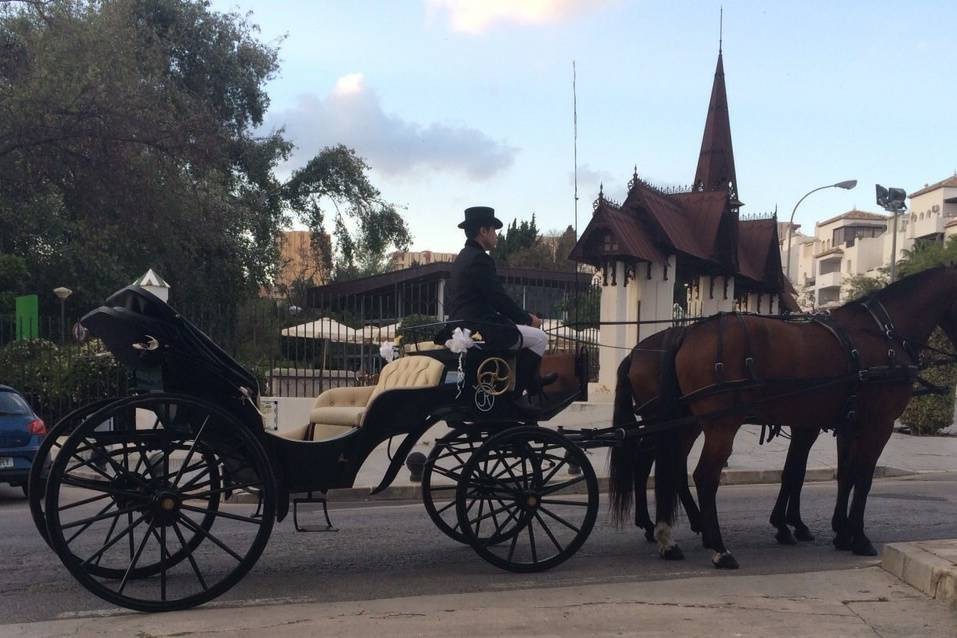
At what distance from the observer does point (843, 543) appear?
277 inches

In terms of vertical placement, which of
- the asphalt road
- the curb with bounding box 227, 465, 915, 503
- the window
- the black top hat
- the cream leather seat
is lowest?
the curb with bounding box 227, 465, 915, 503

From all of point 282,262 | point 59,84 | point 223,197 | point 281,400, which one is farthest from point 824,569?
point 282,262

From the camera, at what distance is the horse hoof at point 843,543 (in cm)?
702

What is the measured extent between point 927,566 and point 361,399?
3927 mm

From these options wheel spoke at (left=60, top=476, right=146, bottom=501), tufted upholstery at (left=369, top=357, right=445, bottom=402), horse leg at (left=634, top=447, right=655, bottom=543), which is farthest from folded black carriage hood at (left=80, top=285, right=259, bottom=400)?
horse leg at (left=634, top=447, right=655, bottom=543)

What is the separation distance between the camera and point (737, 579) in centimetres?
607

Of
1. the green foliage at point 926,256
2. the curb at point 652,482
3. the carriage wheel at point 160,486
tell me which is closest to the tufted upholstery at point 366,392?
the carriage wheel at point 160,486

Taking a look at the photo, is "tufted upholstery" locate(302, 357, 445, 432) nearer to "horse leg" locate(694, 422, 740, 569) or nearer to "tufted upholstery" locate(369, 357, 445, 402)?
"tufted upholstery" locate(369, 357, 445, 402)

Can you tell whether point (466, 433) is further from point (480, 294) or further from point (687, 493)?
point (687, 493)

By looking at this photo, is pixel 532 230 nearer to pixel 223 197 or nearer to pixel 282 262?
pixel 282 262

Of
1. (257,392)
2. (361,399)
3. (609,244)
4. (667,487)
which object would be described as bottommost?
(667,487)

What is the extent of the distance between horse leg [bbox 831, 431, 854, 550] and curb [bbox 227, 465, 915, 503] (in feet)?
11.4

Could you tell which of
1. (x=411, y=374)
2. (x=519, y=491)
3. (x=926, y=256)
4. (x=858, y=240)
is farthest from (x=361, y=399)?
(x=858, y=240)

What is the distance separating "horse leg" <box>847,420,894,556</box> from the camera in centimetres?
687
